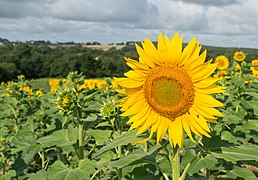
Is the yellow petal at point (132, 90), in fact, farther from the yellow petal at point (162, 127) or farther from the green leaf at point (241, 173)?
the green leaf at point (241, 173)

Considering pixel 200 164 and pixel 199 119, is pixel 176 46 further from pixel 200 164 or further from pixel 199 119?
pixel 200 164

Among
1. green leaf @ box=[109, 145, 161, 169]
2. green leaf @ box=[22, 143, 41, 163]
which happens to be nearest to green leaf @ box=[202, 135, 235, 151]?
green leaf @ box=[109, 145, 161, 169]

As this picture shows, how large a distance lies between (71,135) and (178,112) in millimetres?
1130

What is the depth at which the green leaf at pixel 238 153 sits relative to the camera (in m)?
1.64

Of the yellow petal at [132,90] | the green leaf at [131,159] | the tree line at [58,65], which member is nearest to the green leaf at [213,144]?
the green leaf at [131,159]

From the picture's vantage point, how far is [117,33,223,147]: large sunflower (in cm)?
171

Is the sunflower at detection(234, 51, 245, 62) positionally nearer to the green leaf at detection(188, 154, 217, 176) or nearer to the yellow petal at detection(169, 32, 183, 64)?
the green leaf at detection(188, 154, 217, 176)

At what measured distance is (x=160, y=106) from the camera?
5.81ft

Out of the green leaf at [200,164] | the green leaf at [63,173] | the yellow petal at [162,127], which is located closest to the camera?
the yellow petal at [162,127]

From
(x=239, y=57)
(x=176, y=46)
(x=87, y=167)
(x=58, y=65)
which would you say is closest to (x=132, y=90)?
(x=176, y=46)

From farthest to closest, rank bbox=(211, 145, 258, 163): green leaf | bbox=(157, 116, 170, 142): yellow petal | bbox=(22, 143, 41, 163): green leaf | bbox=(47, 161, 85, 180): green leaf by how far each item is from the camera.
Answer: bbox=(22, 143, 41, 163): green leaf
bbox=(47, 161, 85, 180): green leaf
bbox=(157, 116, 170, 142): yellow petal
bbox=(211, 145, 258, 163): green leaf

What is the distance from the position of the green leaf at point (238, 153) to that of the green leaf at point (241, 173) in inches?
26.2

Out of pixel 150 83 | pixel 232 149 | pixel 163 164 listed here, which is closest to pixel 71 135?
pixel 163 164

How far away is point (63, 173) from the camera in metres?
2.21
